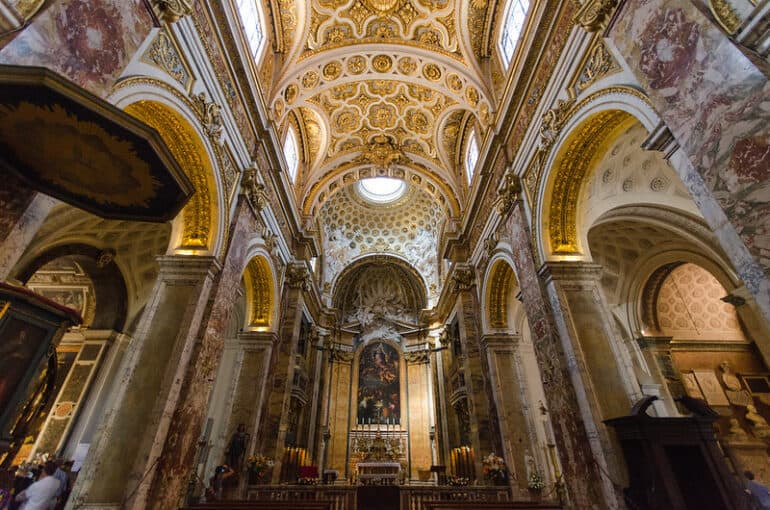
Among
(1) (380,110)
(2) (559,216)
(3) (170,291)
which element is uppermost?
(1) (380,110)

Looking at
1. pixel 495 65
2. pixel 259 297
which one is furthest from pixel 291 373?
pixel 495 65

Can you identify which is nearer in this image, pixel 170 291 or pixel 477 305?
pixel 170 291

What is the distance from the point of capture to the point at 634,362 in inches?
409

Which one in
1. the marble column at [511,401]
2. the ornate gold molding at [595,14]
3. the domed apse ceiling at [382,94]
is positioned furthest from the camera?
the domed apse ceiling at [382,94]

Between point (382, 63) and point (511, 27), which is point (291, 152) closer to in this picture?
point (382, 63)

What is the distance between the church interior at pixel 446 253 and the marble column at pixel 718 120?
2cm

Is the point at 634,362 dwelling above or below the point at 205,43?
below

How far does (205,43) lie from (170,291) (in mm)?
4622

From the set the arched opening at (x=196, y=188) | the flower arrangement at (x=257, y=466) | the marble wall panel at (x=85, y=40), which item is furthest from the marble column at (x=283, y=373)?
the marble wall panel at (x=85, y=40)

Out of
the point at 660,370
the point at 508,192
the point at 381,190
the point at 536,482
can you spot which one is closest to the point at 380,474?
the point at 536,482

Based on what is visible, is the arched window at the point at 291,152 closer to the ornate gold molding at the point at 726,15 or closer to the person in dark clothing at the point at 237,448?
the person in dark clothing at the point at 237,448

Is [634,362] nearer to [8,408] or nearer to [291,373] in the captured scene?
[291,373]

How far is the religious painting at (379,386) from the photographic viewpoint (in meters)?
17.4

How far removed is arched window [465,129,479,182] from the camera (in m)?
12.7
